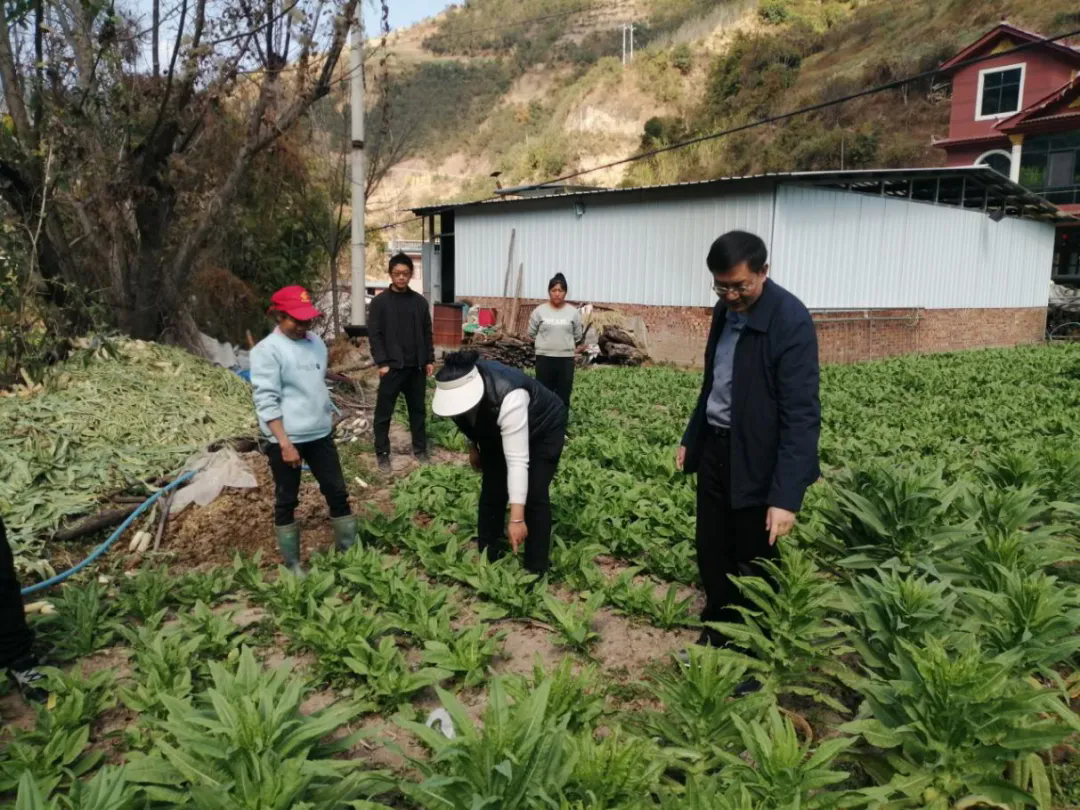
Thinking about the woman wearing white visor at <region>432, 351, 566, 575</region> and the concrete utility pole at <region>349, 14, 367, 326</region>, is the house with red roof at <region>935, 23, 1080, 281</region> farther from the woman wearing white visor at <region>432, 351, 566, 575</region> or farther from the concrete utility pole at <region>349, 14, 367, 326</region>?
the woman wearing white visor at <region>432, 351, 566, 575</region>

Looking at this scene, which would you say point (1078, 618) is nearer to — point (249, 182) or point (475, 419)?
point (475, 419)

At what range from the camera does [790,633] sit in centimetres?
336

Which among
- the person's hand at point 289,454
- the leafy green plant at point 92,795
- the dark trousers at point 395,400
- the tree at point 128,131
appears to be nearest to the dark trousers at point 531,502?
the person's hand at point 289,454

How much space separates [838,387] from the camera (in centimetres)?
1239

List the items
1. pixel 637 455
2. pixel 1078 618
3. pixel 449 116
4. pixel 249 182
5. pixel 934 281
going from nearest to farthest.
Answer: pixel 1078 618 < pixel 637 455 < pixel 249 182 < pixel 934 281 < pixel 449 116

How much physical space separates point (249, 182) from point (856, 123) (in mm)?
33232

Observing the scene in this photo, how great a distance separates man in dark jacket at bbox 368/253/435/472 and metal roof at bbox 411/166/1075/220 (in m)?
10.1

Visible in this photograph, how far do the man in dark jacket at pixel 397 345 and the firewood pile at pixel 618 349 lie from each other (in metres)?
10.1

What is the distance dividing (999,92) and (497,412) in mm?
33011

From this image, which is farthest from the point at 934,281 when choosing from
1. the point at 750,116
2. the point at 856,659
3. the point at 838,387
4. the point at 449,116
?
the point at 449,116

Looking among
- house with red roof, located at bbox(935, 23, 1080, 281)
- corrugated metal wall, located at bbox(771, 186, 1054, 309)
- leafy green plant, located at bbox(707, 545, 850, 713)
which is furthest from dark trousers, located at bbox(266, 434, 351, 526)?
house with red roof, located at bbox(935, 23, 1080, 281)

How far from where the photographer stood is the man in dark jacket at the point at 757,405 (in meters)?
3.25

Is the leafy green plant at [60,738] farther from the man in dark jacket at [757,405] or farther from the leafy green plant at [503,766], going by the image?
the man in dark jacket at [757,405]

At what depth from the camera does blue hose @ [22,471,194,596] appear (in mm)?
4976
